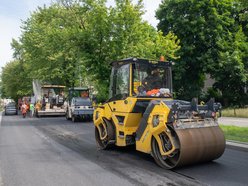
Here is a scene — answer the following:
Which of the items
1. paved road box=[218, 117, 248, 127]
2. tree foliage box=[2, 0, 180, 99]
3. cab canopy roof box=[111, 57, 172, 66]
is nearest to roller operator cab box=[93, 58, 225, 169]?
cab canopy roof box=[111, 57, 172, 66]

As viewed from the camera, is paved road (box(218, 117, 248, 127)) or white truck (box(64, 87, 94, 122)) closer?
paved road (box(218, 117, 248, 127))

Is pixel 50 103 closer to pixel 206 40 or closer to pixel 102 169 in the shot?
pixel 206 40

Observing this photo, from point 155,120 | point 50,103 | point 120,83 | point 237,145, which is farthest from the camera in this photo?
point 50,103

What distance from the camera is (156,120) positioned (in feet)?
26.5

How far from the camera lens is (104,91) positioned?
24297mm

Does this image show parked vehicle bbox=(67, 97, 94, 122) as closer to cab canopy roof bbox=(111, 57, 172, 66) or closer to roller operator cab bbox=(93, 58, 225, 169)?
roller operator cab bbox=(93, 58, 225, 169)

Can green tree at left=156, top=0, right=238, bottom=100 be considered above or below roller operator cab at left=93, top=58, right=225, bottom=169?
above

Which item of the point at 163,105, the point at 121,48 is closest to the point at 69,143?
the point at 163,105

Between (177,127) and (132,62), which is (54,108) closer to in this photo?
(132,62)

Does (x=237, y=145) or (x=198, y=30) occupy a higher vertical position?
(x=198, y=30)

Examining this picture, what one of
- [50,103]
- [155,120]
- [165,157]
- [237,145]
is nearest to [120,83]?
[155,120]

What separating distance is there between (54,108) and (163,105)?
966 inches

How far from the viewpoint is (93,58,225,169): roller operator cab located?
7.74 m

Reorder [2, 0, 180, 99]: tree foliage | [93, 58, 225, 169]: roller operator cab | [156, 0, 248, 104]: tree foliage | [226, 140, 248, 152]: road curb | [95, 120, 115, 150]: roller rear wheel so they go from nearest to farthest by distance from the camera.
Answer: [93, 58, 225, 169]: roller operator cab → [95, 120, 115, 150]: roller rear wheel → [226, 140, 248, 152]: road curb → [2, 0, 180, 99]: tree foliage → [156, 0, 248, 104]: tree foliage
